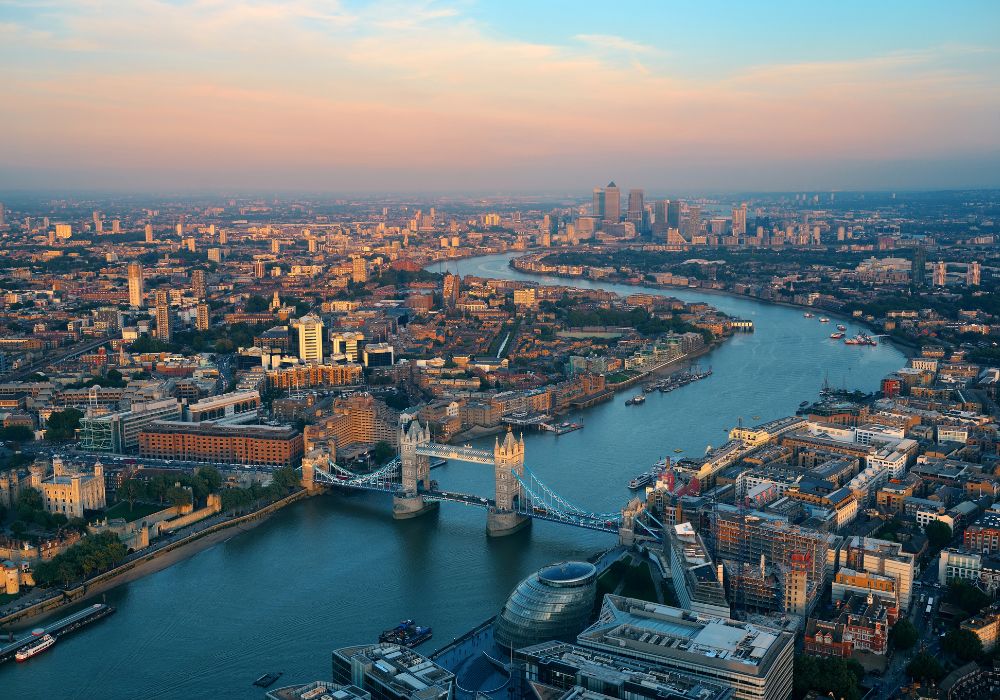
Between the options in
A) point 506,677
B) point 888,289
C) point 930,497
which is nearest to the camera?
point 506,677

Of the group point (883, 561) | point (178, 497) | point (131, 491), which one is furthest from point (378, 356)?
point (883, 561)

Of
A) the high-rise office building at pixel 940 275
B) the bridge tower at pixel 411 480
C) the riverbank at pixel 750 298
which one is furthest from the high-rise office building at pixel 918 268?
the bridge tower at pixel 411 480

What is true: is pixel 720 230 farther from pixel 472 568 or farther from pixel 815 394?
pixel 472 568

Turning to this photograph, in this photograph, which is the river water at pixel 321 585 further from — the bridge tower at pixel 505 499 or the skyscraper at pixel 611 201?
the skyscraper at pixel 611 201

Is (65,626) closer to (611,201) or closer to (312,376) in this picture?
(312,376)

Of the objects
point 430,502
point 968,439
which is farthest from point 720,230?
point 430,502

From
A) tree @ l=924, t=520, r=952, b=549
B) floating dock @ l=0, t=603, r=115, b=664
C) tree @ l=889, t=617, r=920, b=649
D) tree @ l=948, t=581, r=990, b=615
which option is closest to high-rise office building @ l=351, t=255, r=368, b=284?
floating dock @ l=0, t=603, r=115, b=664
